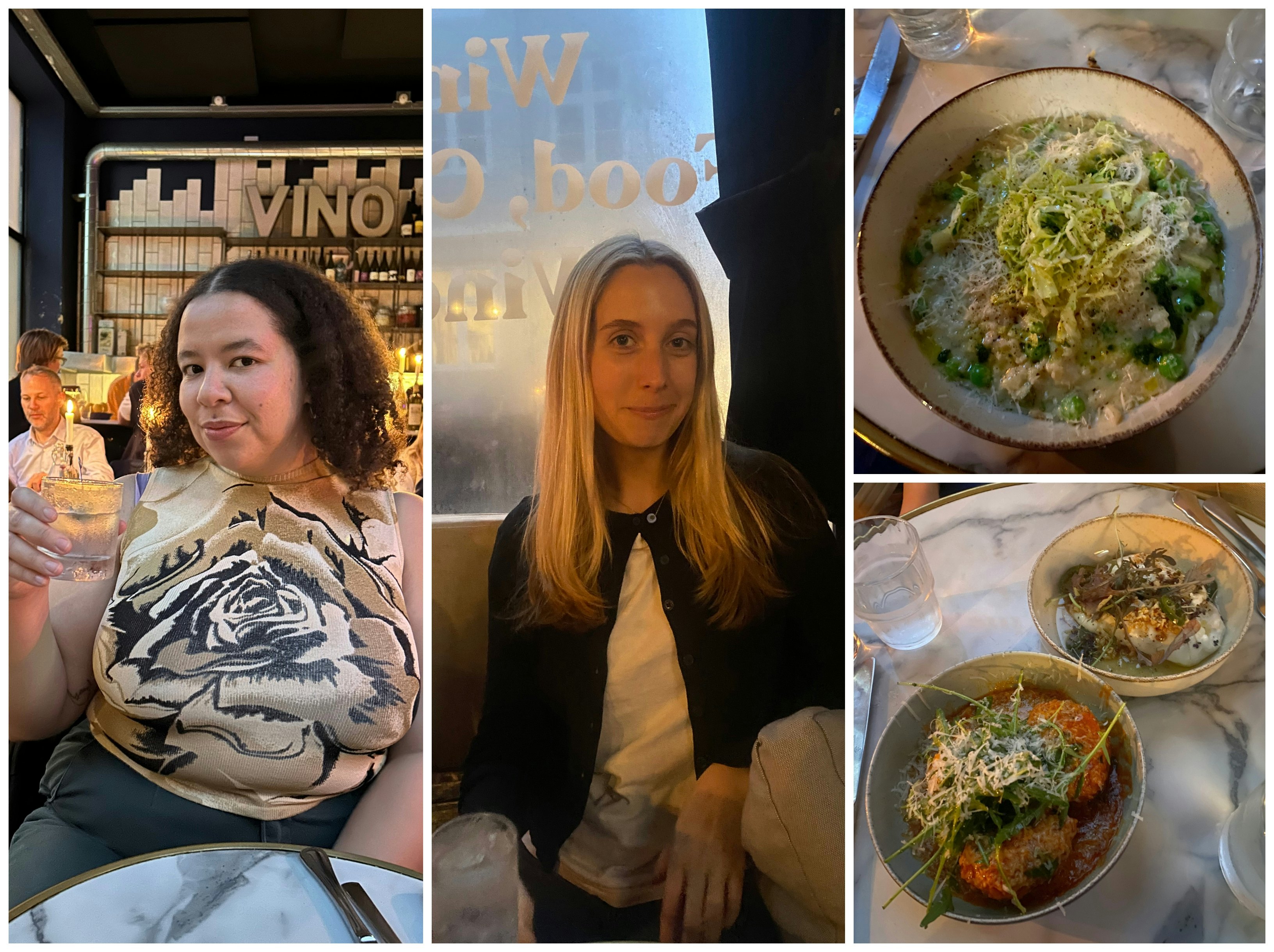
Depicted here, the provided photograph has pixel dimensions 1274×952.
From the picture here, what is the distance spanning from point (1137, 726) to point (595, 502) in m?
0.94

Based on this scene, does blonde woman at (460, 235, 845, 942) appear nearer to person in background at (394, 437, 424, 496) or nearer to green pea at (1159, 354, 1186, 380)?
person in background at (394, 437, 424, 496)

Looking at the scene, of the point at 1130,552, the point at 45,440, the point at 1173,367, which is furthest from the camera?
the point at 45,440

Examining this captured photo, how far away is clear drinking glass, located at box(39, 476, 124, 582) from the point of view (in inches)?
59.1

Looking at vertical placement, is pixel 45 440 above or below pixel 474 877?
above

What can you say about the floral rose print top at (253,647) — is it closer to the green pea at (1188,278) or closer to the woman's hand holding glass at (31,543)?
the woman's hand holding glass at (31,543)

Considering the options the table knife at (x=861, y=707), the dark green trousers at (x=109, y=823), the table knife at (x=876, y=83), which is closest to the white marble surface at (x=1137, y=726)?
the table knife at (x=861, y=707)

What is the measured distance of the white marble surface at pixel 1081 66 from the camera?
1.46 metres

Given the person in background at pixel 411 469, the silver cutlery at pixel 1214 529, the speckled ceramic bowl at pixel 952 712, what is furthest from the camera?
the person in background at pixel 411 469

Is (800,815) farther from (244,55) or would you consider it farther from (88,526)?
(244,55)

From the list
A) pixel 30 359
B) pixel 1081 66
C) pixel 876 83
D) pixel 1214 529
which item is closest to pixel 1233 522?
pixel 1214 529

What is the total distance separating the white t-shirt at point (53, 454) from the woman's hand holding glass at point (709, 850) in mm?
1137

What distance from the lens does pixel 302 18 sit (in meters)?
1.57

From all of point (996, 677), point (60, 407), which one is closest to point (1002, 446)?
point (996, 677)

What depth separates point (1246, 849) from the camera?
4.56ft
